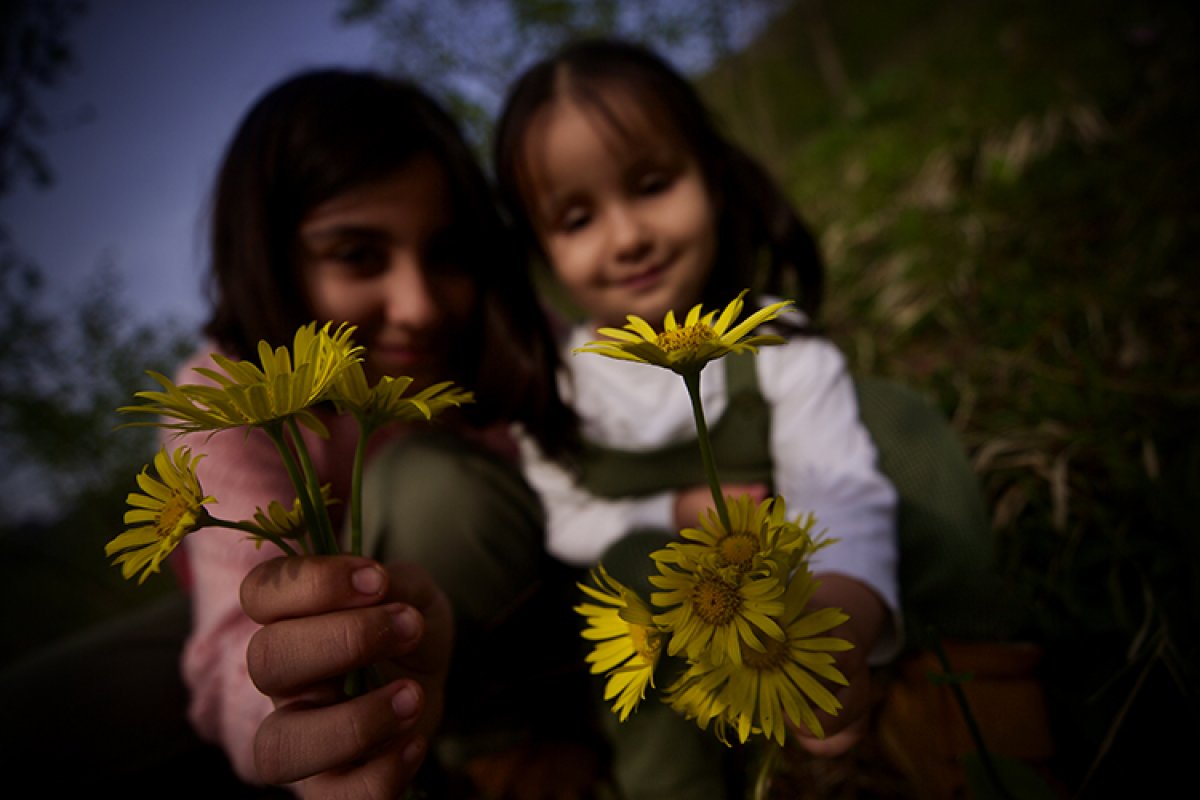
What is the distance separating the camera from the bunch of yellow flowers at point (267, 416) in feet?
0.90

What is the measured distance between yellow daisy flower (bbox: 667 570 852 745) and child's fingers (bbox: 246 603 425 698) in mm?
192

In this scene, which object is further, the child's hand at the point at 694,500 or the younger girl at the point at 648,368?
the child's hand at the point at 694,500

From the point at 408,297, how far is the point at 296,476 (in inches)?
24.8

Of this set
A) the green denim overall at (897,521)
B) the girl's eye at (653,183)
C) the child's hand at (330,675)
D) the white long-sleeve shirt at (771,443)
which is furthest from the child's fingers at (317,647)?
the girl's eye at (653,183)

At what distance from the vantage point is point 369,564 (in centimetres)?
37

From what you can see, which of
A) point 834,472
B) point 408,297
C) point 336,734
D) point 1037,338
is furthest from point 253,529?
point 1037,338

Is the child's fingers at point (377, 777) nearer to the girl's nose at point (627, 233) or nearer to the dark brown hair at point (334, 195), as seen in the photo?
the dark brown hair at point (334, 195)

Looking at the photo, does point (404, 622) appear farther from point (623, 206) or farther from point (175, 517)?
point (623, 206)

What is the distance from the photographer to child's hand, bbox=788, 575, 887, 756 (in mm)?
461

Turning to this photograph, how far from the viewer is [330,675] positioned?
14.4 inches

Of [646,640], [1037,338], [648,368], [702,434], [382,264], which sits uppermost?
[382,264]

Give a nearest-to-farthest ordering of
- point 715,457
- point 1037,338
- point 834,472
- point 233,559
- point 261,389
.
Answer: point 261,389 → point 233,559 → point 834,472 → point 715,457 → point 1037,338

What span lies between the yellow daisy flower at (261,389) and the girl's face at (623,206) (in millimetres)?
654

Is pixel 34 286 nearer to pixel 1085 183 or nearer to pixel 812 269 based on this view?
pixel 812 269
